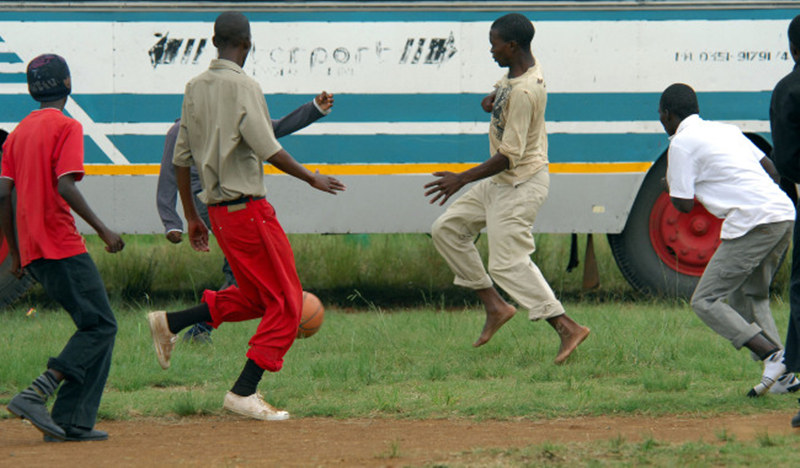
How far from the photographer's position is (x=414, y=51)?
8617 millimetres

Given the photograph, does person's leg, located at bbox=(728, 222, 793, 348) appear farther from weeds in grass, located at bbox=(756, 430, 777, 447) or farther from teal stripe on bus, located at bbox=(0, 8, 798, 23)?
teal stripe on bus, located at bbox=(0, 8, 798, 23)

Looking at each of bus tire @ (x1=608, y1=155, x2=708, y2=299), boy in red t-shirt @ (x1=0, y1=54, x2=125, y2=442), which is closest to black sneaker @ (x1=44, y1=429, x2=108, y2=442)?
boy in red t-shirt @ (x1=0, y1=54, x2=125, y2=442)

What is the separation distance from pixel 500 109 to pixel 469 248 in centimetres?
89

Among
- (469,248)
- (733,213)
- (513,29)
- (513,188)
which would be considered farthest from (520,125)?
(733,213)

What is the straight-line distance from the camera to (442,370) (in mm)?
6285

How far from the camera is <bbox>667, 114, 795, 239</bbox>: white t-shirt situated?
5.48 metres

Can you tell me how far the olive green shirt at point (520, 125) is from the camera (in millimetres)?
6254

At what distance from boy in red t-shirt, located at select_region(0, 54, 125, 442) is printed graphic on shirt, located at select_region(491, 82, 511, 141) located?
2482mm

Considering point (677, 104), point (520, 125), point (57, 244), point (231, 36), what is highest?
point (231, 36)

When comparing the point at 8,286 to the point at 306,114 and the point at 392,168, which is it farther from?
the point at 306,114

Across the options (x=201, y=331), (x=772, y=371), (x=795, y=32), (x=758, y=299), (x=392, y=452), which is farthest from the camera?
(x=201, y=331)

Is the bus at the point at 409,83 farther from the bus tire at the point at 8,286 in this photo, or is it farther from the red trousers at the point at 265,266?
the red trousers at the point at 265,266

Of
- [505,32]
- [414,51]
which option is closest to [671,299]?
[414,51]

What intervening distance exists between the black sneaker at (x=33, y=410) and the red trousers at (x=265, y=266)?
936 millimetres
